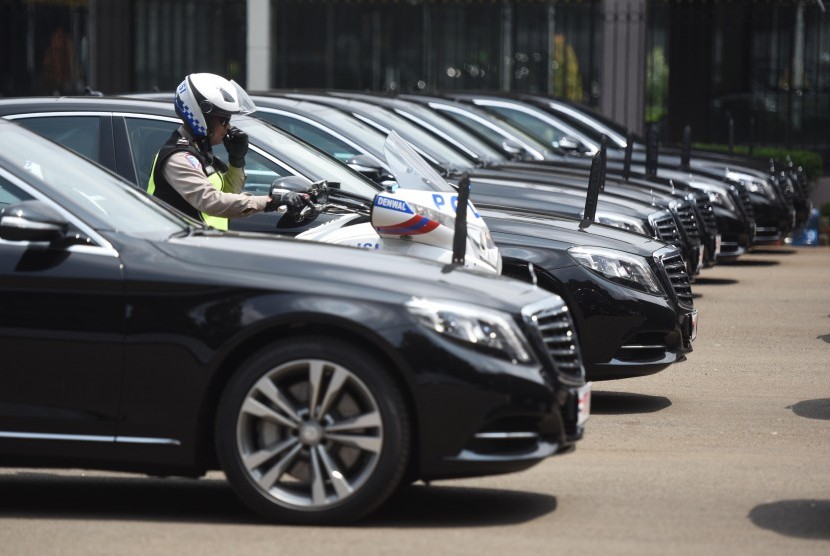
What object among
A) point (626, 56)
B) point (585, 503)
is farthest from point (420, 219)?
point (626, 56)

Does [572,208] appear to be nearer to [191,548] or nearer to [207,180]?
[207,180]

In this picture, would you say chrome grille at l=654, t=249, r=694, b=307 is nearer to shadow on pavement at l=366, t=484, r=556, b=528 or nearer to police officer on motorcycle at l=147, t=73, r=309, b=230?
police officer on motorcycle at l=147, t=73, r=309, b=230

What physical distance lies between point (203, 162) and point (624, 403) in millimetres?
2815

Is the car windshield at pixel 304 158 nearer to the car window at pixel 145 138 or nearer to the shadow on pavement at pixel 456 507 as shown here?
the car window at pixel 145 138

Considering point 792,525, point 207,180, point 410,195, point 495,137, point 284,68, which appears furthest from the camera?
point 284,68

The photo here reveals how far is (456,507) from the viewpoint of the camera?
681 centimetres

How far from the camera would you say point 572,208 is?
12.3 m

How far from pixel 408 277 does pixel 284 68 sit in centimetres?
2463

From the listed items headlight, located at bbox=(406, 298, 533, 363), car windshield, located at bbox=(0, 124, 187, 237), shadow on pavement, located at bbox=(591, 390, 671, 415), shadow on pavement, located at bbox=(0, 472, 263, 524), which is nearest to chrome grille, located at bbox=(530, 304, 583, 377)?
headlight, located at bbox=(406, 298, 533, 363)

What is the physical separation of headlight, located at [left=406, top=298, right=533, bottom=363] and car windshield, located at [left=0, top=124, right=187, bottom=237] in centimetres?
116

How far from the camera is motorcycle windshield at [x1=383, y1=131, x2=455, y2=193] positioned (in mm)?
7746

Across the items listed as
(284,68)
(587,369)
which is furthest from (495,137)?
(284,68)

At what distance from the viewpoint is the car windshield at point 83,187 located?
6.66m

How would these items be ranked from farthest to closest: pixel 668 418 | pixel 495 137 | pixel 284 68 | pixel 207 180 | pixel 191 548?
1. pixel 284 68
2. pixel 495 137
3. pixel 668 418
4. pixel 207 180
5. pixel 191 548
